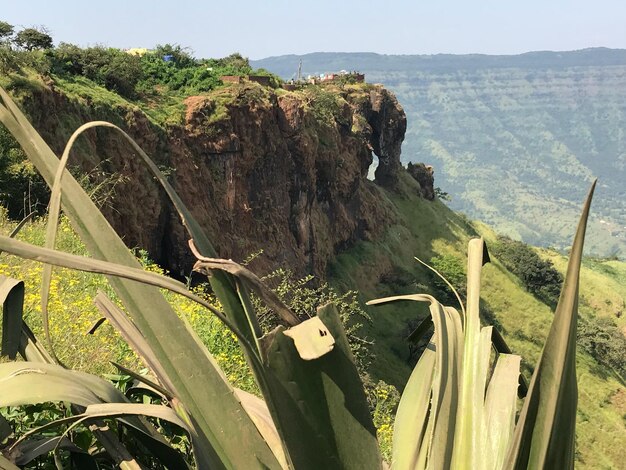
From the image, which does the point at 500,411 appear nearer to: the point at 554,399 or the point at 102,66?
the point at 554,399

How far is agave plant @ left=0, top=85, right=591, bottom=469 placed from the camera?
813 mm

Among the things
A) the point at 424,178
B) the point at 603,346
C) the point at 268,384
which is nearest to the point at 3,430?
the point at 268,384

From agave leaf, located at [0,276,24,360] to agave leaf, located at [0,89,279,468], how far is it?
0.14 m

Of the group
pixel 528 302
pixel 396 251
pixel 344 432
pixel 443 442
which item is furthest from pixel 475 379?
pixel 528 302

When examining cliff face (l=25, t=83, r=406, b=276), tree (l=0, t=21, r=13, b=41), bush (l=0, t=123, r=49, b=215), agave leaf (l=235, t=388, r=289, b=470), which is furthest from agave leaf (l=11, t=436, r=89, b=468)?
tree (l=0, t=21, r=13, b=41)

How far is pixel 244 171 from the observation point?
19312mm

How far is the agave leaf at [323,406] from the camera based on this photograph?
0.89 metres

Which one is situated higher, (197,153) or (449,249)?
(197,153)

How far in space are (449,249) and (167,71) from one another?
70.4 feet

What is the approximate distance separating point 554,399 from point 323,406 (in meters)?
0.32

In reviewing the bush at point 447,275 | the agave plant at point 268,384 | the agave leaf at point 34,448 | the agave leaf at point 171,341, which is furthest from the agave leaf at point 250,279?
the bush at point 447,275

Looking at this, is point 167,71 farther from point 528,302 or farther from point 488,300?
point 528,302

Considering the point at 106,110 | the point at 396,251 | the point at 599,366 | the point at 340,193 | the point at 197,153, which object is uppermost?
the point at 106,110

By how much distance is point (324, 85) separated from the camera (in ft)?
109
